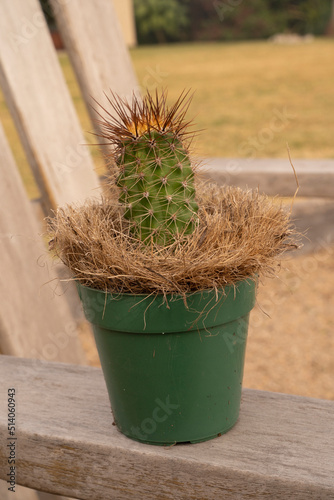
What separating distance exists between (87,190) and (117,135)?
3.49 feet

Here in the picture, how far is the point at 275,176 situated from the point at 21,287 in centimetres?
108

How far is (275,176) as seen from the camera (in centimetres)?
214

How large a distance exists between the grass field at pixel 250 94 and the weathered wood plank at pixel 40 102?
1530 mm

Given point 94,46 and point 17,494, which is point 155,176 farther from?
point 94,46

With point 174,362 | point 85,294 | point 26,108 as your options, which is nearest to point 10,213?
point 26,108

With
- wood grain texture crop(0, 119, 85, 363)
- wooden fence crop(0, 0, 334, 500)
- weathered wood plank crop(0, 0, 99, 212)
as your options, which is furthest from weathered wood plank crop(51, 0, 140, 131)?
wood grain texture crop(0, 119, 85, 363)

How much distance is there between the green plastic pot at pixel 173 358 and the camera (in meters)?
0.83

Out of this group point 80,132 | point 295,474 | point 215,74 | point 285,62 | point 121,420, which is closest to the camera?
point 295,474

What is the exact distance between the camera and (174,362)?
2.80 feet

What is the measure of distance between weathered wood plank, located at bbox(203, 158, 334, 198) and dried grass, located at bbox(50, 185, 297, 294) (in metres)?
1.19

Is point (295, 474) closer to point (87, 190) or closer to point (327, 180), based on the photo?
point (87, 190)

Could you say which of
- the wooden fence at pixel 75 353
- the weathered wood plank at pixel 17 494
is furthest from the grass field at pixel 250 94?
the weathered wood plank at pixel 17 494

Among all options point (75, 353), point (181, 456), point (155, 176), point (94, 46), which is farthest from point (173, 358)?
point (94, 46)

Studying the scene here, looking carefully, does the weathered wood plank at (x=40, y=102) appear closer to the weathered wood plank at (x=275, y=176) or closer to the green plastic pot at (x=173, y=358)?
the weathered wood plank at (x=275, y=176)
